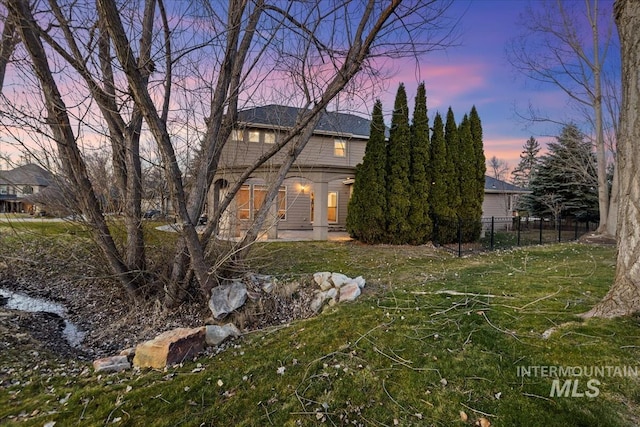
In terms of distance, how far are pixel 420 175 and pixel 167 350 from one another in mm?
9085

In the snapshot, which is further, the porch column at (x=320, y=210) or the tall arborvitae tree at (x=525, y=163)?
the tall arborvitae tree at (x=525, y=163)

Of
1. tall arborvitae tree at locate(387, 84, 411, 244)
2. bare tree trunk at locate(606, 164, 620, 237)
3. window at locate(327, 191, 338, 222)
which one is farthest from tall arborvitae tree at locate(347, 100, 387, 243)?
bare tree trunk at locate(606, 164, 620, 237)

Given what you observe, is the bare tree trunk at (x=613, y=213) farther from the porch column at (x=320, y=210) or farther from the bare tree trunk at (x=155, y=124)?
the bare tree trunk at (x=155, y=124)

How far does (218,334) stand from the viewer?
3488mm

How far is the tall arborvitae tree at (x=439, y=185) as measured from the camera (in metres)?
10.4

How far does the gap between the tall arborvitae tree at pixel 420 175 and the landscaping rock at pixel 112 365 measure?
339 inches

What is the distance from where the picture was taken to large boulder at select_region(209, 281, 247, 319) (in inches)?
176

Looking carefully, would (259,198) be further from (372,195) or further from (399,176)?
(399,176)

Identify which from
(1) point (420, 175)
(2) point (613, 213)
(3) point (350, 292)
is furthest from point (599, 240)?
(3) point (350, 292)

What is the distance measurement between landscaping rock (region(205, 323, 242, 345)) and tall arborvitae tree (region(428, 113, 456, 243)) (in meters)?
8.29

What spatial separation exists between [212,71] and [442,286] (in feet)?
15.7

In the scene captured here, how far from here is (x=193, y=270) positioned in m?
4.79

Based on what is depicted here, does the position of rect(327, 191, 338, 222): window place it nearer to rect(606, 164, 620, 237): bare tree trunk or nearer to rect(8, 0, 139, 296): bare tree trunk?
rect(606, 164, 620, 237): bare tree trunk

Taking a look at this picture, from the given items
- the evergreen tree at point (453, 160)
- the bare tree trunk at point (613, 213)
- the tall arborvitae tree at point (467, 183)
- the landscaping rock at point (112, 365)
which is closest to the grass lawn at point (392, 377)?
the landscaping rock at point (112, 365)
